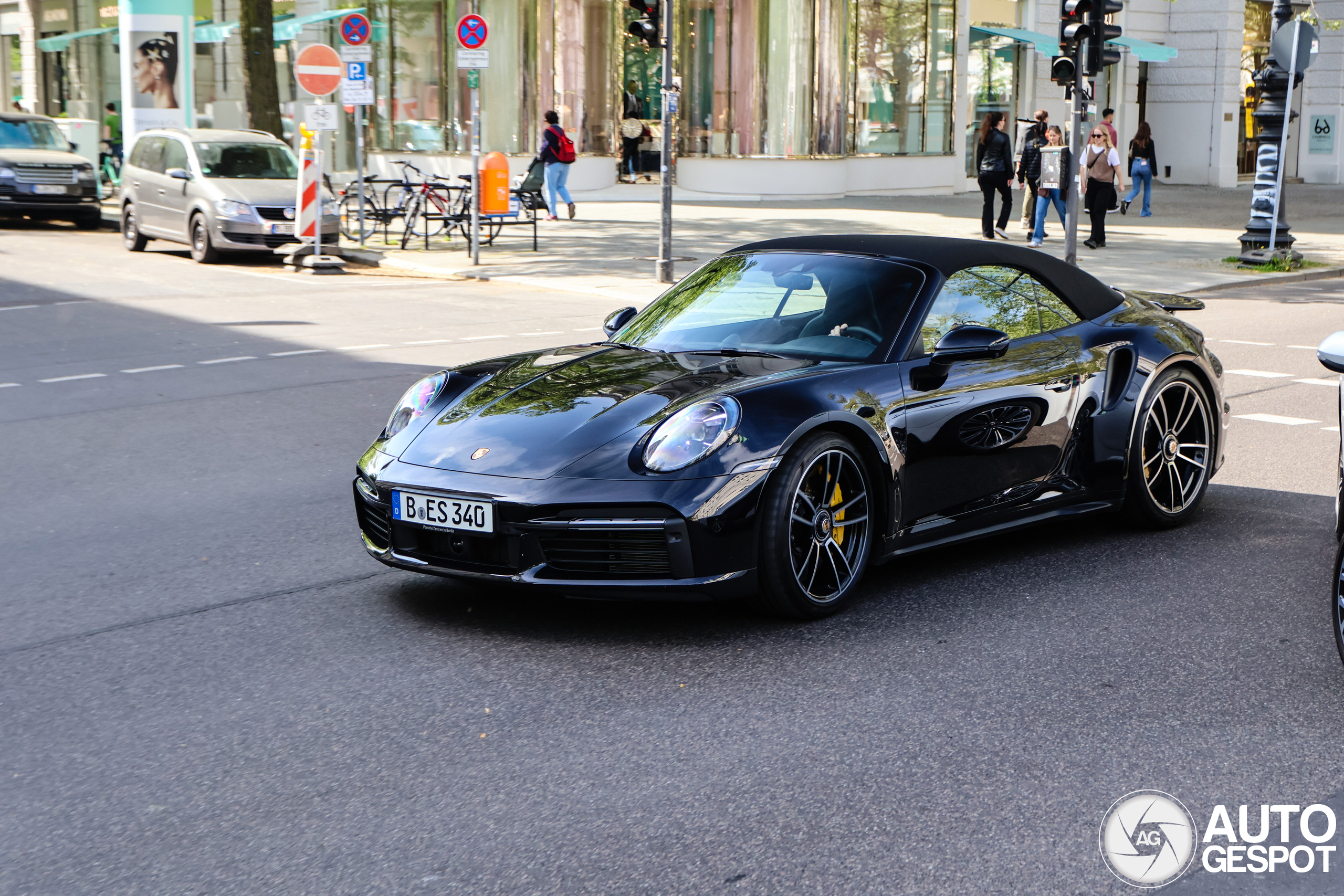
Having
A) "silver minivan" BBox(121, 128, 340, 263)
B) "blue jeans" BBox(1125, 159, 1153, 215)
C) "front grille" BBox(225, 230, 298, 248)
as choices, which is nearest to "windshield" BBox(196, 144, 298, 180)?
"silver minivan" BBox(121, 128, 340, 263)

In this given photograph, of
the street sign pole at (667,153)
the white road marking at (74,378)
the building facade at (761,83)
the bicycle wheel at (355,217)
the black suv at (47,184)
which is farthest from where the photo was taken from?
the building facade at (761,83)

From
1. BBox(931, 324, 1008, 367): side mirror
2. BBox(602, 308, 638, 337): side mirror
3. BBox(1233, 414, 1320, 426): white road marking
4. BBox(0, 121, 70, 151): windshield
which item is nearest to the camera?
BBox(931, 324, 1008, 367): side mirror

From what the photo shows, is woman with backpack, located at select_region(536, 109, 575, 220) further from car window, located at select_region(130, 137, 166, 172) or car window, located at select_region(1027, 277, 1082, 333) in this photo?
car window, located at select_region(1027, 277, 1082, 333)

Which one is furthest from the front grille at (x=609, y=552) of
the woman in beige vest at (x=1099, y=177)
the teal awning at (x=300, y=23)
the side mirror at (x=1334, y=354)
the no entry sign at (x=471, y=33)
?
the teal awning at (x=300, y=23)

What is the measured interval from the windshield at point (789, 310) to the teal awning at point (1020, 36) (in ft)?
107

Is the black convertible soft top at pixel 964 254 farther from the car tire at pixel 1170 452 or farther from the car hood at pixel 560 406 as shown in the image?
the car hood at pixel 560 406

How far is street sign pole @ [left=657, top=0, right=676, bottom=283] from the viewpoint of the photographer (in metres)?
17.5

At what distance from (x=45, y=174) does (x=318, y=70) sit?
754cm

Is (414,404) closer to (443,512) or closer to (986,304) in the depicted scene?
(443,512)

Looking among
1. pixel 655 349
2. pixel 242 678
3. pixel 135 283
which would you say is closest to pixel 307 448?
pixel 655 349

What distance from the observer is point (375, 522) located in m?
5.33

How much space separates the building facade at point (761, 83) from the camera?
32.3 m

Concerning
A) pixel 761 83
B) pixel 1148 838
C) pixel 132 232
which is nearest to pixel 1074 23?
pixel 132 232

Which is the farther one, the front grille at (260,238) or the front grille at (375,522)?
the front grille at (260,238)
